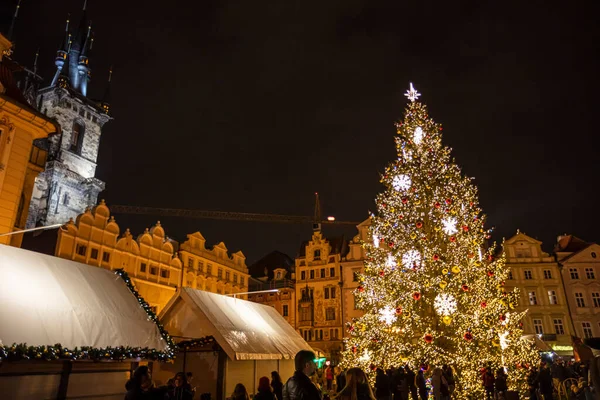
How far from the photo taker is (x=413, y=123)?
60.9ft

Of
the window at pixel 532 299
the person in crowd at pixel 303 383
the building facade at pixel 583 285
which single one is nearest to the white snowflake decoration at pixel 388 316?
the person in crowd at pixel 303 383

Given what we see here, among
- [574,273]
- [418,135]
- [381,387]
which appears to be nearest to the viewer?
[381,387]

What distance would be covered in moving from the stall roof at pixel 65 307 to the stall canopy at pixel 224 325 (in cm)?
368

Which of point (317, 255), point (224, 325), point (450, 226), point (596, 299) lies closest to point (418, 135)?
point (450, 226)

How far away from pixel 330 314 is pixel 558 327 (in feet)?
72.9

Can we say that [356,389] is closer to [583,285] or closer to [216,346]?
[216,346]

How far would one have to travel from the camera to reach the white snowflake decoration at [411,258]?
16.4 metres

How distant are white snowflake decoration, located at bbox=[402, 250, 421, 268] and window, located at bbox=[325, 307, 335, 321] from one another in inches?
1111

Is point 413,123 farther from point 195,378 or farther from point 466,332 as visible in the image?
point 195,378

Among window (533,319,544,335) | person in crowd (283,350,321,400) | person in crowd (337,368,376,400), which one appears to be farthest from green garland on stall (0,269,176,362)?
window (533,319,544,335)

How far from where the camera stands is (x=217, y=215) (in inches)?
3263

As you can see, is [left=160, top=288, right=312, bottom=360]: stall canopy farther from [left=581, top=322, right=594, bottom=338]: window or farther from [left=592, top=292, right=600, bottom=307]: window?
[left=592, top=292, right=600, bottom=307]: window

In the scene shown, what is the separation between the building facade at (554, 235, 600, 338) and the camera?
38938mm

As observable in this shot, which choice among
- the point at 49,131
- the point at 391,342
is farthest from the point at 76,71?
the point at 391,342
